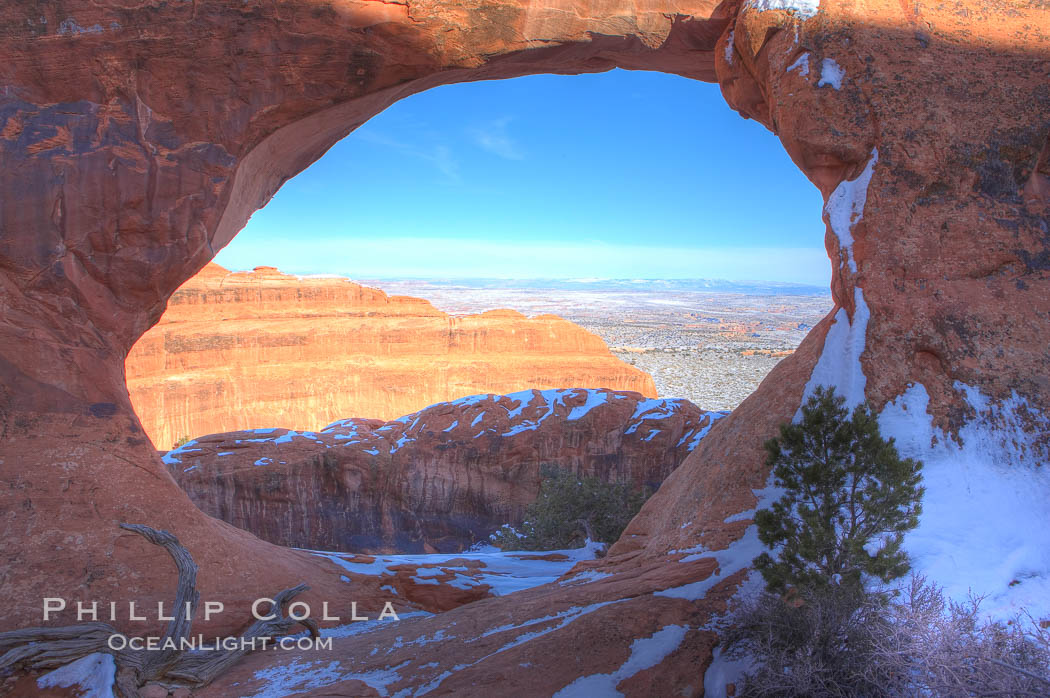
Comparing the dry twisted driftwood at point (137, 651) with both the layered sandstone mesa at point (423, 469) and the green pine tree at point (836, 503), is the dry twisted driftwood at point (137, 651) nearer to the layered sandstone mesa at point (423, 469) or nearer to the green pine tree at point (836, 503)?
the green pine tree at point (836, 503)

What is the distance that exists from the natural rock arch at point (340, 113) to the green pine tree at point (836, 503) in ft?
6.16

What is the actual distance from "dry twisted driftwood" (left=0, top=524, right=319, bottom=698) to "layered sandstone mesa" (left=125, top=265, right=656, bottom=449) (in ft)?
125

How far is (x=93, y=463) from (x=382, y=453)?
16777 millimetres

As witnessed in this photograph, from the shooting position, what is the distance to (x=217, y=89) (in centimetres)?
941

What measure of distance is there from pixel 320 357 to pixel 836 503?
48274mm

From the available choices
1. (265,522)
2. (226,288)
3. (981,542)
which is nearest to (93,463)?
(981,542)

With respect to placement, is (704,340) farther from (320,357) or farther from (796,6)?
(796,6)

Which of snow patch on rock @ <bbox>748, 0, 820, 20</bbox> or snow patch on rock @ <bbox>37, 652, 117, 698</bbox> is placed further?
snow patch on rock @ <bbox>748, 0, 820, 20</bbox>

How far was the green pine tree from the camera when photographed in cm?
480

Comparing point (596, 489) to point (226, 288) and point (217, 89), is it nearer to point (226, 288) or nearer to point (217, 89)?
point (217, 89)

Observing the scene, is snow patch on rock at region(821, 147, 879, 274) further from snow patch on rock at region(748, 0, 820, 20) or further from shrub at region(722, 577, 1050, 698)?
shrub at region(722, 577, 1050, 698)

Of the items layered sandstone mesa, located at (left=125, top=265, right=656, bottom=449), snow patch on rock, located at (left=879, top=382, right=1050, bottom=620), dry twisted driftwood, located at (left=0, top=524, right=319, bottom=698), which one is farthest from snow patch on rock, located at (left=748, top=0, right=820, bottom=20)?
layered sandstone mesa, located at (left=125, top=265, right=656, bottom=449)

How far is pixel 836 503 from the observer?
5023 mm

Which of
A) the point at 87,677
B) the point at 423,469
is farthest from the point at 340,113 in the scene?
the point at 423,469
